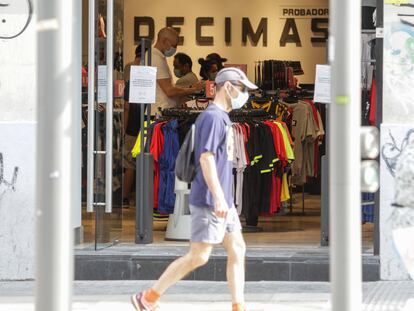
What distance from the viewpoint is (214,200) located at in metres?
8.63

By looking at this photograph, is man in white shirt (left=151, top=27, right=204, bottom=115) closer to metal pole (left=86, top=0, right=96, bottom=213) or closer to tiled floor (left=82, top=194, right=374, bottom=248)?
tiled floor (left=82, top=194, right=374, bottom=248)

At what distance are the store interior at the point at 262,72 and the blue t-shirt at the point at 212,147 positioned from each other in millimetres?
2450

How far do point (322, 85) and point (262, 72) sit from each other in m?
5.14

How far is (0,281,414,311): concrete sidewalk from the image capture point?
991 centimetres

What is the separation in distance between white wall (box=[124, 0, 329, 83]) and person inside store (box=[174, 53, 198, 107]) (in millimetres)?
2532

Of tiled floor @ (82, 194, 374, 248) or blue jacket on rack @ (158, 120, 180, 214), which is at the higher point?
blue jacket on rack @ (158, 120, 180, 214)

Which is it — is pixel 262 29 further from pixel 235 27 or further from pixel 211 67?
pixel 211 67

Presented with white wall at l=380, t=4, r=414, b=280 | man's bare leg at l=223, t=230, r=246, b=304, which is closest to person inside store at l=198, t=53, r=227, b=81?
white wall at l=380, t=4, r=414, b=280

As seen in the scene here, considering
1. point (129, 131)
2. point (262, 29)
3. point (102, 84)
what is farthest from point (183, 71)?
point (102, 84)

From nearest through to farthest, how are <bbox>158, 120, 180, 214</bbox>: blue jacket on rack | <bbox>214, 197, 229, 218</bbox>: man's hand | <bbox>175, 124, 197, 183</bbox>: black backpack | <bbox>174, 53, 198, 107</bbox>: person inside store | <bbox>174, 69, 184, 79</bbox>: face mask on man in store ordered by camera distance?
<bbox>214, 197, 229, 218</bbox>: man's hand, <bbox>175, 124, 197, 183</bbox>: black backpack, <bbox>158, 120, 180, 214</bbox>: blue jacket on rack, <bbox>174, 53, 198, 107</bbox>: person inside store, <bbox>174, 69, 184, 79</bbox>: face mask on man in store

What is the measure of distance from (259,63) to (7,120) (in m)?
6.94

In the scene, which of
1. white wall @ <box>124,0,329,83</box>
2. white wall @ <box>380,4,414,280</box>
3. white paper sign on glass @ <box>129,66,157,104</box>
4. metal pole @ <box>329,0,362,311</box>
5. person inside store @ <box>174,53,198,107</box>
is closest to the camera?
metal pole @ <box>329,0,362,311</box>

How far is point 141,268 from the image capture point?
11133 millimetres

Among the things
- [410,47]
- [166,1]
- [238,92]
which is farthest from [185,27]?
[238,92]
